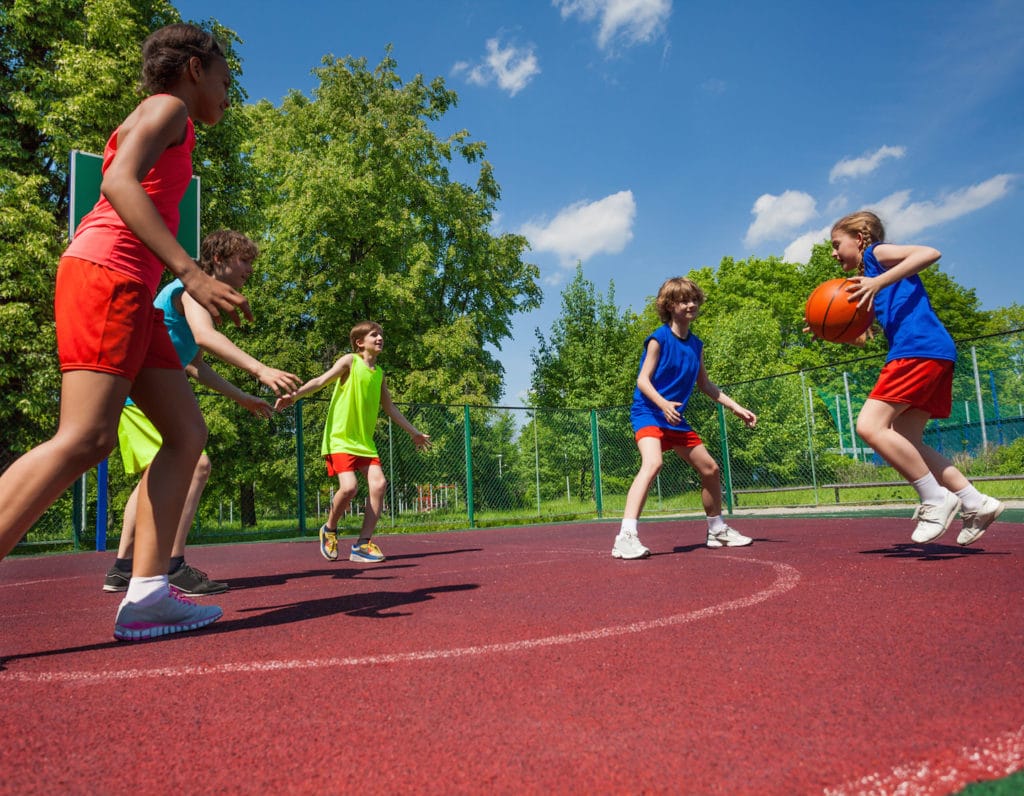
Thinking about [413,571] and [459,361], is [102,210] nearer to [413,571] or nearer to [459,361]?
[413,571]

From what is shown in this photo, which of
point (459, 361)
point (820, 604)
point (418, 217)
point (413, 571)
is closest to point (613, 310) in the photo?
point (459, 361)

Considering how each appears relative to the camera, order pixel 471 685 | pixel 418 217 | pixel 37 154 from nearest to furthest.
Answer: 1. pixel 471 685
2. pixel 37 154
3. pixel 418 217

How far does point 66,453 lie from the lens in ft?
7.54

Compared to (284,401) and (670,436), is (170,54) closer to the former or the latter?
(284,401)

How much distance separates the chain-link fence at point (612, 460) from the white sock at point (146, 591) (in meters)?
8.95

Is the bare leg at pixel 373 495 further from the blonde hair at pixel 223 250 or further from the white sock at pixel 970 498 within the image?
the white sock at pixel 970 498

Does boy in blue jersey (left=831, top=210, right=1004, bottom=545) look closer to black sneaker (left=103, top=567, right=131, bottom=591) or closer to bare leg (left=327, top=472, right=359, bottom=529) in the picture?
bare leg (left=327, top=472, right=359, bottom=529)

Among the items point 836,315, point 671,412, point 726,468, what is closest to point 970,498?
point 836,315

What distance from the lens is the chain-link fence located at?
42.0 ft

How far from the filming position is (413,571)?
499cm

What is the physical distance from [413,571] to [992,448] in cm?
1196

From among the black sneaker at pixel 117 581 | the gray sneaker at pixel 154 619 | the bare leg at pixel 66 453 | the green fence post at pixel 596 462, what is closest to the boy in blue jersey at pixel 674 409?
the gray sneaker at pixel 154 619

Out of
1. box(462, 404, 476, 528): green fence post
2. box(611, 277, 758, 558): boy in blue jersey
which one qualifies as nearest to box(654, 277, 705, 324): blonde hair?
box(611, 277, 758, 558): boy in blue jersey

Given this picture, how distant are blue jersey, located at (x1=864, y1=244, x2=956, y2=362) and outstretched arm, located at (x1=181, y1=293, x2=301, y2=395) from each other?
3.27m
